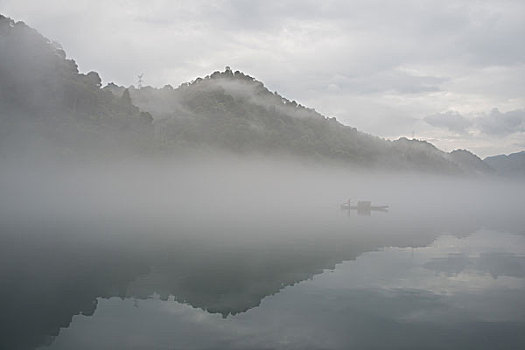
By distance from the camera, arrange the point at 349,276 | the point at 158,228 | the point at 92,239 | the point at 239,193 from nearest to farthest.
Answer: the point at 349,276 → the point at 92,239 → the point at 158,228 → the point at 239,193

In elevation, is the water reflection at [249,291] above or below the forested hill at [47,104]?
below

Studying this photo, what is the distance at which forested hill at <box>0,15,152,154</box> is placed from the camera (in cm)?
10038

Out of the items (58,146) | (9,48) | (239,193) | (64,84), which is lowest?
(239,193)

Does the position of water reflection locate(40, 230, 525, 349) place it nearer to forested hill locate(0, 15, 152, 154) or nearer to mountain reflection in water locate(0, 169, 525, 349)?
mountain reflection in water locate(0, 169, 525, 349)

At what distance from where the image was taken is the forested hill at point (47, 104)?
3952 inches

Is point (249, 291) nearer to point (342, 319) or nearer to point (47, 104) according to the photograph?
point (342, 319)

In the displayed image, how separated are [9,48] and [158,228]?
7805 centimetres

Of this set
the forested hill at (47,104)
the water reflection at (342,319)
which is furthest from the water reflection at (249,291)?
the forested hill at (47,104)

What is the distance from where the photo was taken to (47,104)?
108 m

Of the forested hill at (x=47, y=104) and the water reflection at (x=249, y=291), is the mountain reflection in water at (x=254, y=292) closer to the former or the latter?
the water reflection at (x=249, y=291)

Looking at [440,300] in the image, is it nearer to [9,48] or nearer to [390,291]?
[390,291]

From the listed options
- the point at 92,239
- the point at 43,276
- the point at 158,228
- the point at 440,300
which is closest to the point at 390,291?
the point at 440,300

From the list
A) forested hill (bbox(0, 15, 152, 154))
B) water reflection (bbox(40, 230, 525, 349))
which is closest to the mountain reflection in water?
water reflection (bbox(40, 230, 525, 349))

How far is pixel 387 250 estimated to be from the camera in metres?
46.6
